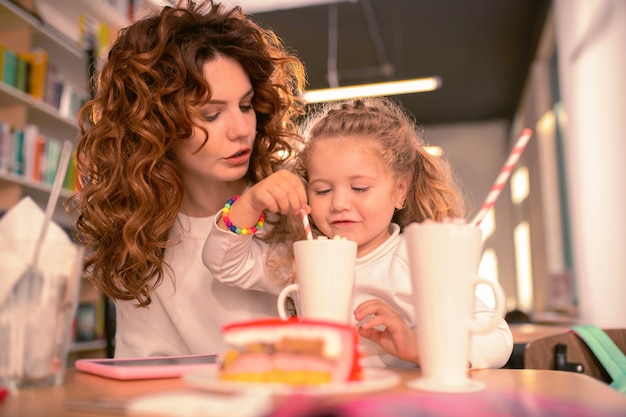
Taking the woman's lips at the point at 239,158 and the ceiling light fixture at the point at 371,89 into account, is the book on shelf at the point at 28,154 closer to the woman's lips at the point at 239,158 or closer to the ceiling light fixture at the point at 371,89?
the woman's lips at the point at 239,158

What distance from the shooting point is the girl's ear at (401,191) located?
1.47 metres

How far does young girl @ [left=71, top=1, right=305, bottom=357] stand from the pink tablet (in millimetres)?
538

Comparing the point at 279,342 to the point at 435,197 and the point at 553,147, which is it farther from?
the point at 553,147

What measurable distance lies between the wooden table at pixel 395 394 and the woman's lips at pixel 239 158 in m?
0.74

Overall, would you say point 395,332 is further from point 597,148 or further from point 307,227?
point 597,148

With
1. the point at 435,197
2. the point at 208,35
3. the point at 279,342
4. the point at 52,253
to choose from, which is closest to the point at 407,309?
the point at 435,197

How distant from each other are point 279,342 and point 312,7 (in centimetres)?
634

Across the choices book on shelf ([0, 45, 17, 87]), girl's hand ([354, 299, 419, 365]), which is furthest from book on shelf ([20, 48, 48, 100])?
girl's hand ([354, 299, 419, 365])

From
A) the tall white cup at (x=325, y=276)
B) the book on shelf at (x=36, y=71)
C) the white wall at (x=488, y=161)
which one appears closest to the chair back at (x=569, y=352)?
the tall white cup at (x=325, y=276)

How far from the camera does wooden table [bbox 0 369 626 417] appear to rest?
0.61m

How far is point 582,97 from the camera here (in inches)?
168

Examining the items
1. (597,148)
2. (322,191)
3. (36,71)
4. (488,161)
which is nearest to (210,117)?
(322,191)

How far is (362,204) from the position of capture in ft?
4.47

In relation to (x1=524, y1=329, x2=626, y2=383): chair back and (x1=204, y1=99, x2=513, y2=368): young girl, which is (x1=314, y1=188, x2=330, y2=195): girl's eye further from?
(x1=524, y1=329, x2=626, y2=383): chair back
